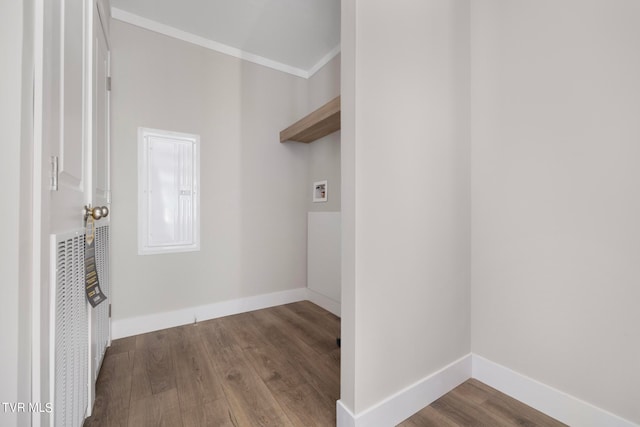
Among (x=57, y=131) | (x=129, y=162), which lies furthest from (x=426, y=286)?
(x=129, y=162)

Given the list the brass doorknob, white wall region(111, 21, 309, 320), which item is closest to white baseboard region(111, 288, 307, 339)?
white wall region(111, 21, 309, 320)

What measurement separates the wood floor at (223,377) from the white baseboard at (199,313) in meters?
0.07

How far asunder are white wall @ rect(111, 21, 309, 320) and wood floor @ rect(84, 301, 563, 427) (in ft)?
1.39

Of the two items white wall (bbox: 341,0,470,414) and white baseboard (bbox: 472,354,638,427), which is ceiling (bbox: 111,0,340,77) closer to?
white wall (bbox: 341,0,470,414)

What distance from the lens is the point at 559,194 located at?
1279 millimetres

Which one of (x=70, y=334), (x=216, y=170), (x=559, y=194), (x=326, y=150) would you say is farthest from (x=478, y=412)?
(x=216, y=170)

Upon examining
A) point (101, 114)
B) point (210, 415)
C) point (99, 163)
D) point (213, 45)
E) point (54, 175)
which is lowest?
point (210, 415)

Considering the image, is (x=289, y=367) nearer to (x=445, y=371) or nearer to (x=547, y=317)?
(x=445, y=371)

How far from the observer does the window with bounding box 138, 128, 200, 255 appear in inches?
85.5

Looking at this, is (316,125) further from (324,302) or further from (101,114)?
(324,302)

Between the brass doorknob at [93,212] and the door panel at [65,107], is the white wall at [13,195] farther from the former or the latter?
the brass doorknob at [93,212]

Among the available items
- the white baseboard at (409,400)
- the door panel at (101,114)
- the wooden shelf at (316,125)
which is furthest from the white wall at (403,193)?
the door panel at (101,114)

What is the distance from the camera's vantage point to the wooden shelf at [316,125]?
2098 millimetres

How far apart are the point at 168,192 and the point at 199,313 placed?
1097mm
